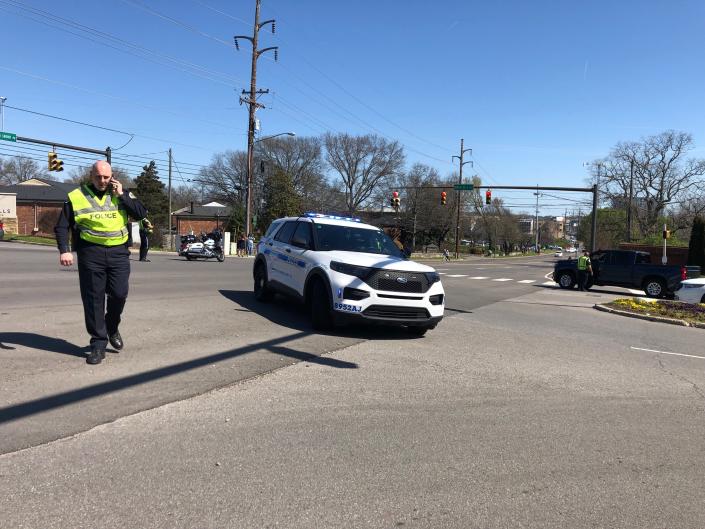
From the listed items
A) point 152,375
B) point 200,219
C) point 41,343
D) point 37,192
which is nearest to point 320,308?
point 152,375

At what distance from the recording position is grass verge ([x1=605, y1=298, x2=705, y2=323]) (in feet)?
42.3

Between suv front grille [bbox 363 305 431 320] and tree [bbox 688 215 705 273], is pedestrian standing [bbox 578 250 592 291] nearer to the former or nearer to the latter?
suv front grille [bbox 363 305 431 320]

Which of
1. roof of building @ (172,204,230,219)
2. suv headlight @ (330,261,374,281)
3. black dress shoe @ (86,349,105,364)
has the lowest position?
black dress shoe @ (86,349,105,364)

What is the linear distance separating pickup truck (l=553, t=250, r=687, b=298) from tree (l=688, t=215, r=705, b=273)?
1976cm

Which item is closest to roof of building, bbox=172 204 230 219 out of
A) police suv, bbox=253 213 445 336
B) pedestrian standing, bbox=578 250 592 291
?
pedestrian standing, bbox=578 250 592 291

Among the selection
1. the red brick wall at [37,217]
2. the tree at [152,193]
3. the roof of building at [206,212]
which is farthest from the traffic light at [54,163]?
the roof of building at [206,212]

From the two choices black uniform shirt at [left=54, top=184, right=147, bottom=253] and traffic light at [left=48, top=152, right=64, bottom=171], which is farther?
traffic light at [left=48, top=152, right=64, bottom=171]

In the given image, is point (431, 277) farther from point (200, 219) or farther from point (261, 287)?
point (200, 219)

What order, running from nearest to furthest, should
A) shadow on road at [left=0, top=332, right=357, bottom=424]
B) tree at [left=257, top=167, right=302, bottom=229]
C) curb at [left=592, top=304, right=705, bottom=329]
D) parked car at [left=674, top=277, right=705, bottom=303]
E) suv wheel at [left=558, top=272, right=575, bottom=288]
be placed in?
shadow on road at [left=0, top=332, right=357, bottom=424] < curb at [left=592, top=304, right=705, bottom=329] < parked car at [left=674, top=277, right=705, bottom=303] < suv wheel at [left=558, top=272, right=575, bottom=288] < tree at [left=257, top=167, right=302, bottom=229]

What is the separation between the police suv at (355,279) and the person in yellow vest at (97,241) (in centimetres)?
306

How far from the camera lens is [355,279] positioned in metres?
7.90

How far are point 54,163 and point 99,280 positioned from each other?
29907 millimetres

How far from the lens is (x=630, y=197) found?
6309 cm

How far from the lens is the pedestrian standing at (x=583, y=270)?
22.9 meters
